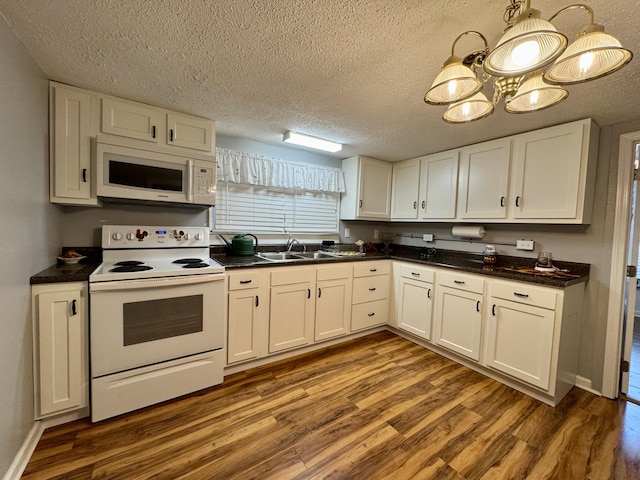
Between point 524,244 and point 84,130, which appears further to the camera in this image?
point 524,244

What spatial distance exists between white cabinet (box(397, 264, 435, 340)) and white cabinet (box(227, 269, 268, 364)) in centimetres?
155

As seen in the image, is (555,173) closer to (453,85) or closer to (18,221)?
(453,85)

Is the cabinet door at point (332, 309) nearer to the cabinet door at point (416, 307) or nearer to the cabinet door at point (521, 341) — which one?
the cabinet door at point (416, 307)

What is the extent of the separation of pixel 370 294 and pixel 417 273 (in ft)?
1.81

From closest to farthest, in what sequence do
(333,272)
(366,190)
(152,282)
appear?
(152,282) → (333,272) → (366,190)

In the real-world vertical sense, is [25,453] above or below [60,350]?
below

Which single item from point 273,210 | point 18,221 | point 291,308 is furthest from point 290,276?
point 18,221

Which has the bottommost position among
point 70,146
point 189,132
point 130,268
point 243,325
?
point 243,325

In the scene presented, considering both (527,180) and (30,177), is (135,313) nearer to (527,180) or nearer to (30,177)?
(30,177)

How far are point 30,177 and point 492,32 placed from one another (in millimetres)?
2499

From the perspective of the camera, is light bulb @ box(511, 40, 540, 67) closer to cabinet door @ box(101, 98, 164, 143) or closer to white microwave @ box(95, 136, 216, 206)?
white microwave @ box(95, 136, 216, 206)

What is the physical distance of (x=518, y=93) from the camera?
4.05ft

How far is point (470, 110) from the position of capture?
4.77ft

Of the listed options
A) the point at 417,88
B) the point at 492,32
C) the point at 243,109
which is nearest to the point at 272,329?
the point at 243,109
